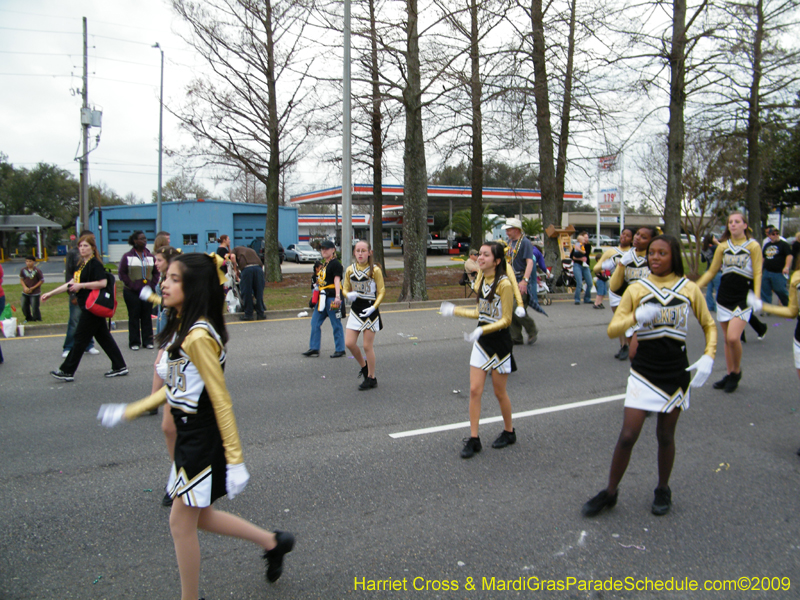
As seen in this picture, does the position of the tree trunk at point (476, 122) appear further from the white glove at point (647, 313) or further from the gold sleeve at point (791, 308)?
the white glove at point (647, 313)

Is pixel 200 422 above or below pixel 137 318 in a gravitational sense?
above

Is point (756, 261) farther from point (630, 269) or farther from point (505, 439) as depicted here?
point (505, 439)

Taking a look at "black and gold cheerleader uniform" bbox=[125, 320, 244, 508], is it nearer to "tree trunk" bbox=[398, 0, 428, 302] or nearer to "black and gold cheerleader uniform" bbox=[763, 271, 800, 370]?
"black and gold cheerleader uniform" bbox=[763, 271, 800, 370]

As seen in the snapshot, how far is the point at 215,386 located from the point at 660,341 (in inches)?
107

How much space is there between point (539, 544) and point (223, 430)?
203 cm

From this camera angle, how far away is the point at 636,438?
141 inches

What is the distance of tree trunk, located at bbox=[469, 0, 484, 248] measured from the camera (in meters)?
13.9

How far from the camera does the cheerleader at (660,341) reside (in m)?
3.57

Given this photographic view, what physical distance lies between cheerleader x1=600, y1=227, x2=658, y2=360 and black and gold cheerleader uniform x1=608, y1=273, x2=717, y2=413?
1.23 feet

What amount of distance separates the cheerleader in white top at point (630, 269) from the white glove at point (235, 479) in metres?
2.97

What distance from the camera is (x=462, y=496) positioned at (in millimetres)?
4023

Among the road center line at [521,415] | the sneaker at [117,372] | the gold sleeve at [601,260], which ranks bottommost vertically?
the road center line at [521,415]

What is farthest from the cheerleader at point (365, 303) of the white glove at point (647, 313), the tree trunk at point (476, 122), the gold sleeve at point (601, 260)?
the tree trunk at point (476, 122)

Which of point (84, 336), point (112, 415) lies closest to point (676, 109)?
point (84, 336)
